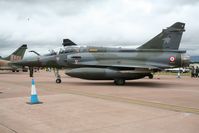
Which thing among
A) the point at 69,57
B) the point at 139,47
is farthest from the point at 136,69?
the point at 69,57

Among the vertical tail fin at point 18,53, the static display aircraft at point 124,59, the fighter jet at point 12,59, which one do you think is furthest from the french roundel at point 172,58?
the vertical tail fin at point 18,53

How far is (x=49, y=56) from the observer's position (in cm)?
1909

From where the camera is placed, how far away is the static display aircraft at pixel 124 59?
55.0ft

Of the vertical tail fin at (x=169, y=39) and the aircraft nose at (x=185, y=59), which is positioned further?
the vertical tail fin at (x=169, y=39)

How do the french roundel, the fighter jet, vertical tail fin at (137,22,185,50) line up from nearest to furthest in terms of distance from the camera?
the french roundel, vertical tail fin at (137,22,185,50), the fighter jet

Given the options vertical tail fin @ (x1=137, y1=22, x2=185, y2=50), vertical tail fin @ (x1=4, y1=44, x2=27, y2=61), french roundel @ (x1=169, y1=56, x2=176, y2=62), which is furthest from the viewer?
vertical tail fin @ (x1=4, y1=44, x2=27, y2=61)

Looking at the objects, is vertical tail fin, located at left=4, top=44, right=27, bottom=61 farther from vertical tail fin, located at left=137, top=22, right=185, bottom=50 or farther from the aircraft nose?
the aircraft nose

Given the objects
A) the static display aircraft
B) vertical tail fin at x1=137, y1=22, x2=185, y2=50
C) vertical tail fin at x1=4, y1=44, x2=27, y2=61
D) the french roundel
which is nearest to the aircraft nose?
the static display aircraft

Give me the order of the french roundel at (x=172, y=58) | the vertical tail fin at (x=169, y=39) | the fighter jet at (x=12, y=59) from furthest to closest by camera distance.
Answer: the fighter jet at (x=12, y=59) < the vertical tail fin at (x=169, y=39) < the french roundel at (x=172, y=58)

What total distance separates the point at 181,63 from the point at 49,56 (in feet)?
28.7

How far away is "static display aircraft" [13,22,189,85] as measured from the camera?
16.8 metres

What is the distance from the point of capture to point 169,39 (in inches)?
688

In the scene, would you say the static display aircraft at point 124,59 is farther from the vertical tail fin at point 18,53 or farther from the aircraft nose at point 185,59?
the vertical tail fin at point 18,53

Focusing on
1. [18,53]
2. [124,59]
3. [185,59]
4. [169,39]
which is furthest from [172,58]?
[18,53]
